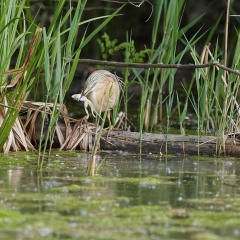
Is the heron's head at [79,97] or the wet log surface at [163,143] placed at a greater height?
the heron's head at [79,97]

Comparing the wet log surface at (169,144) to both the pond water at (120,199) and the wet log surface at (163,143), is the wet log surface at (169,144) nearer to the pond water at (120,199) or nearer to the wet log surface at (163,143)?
the wet log surface at (163,143)

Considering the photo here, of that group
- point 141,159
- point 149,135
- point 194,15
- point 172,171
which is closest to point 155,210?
point 172,171

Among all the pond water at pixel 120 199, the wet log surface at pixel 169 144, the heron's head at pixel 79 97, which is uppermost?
the heron's head at pixel 79 97

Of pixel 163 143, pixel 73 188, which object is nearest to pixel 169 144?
pixel 163 143

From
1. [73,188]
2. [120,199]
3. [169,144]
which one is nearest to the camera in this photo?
[120,199]

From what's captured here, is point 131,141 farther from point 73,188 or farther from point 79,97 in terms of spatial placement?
point 73,188

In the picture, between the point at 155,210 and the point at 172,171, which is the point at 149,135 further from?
the point at 155,210

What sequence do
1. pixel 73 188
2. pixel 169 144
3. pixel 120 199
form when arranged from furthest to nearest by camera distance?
pixel 169 144, pixel 73 188, pixel 120 199

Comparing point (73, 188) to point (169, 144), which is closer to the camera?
point (73, 188)

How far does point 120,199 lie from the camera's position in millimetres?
4207

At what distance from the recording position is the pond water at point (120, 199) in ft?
11.6

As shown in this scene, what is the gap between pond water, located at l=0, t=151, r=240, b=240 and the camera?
353 centimetres

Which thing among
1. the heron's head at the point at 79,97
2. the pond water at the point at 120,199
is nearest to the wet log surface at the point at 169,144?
the pond water at the point at 120,199

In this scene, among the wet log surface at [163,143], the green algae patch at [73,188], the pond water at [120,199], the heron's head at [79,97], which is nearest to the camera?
the pond water at [120,199]
